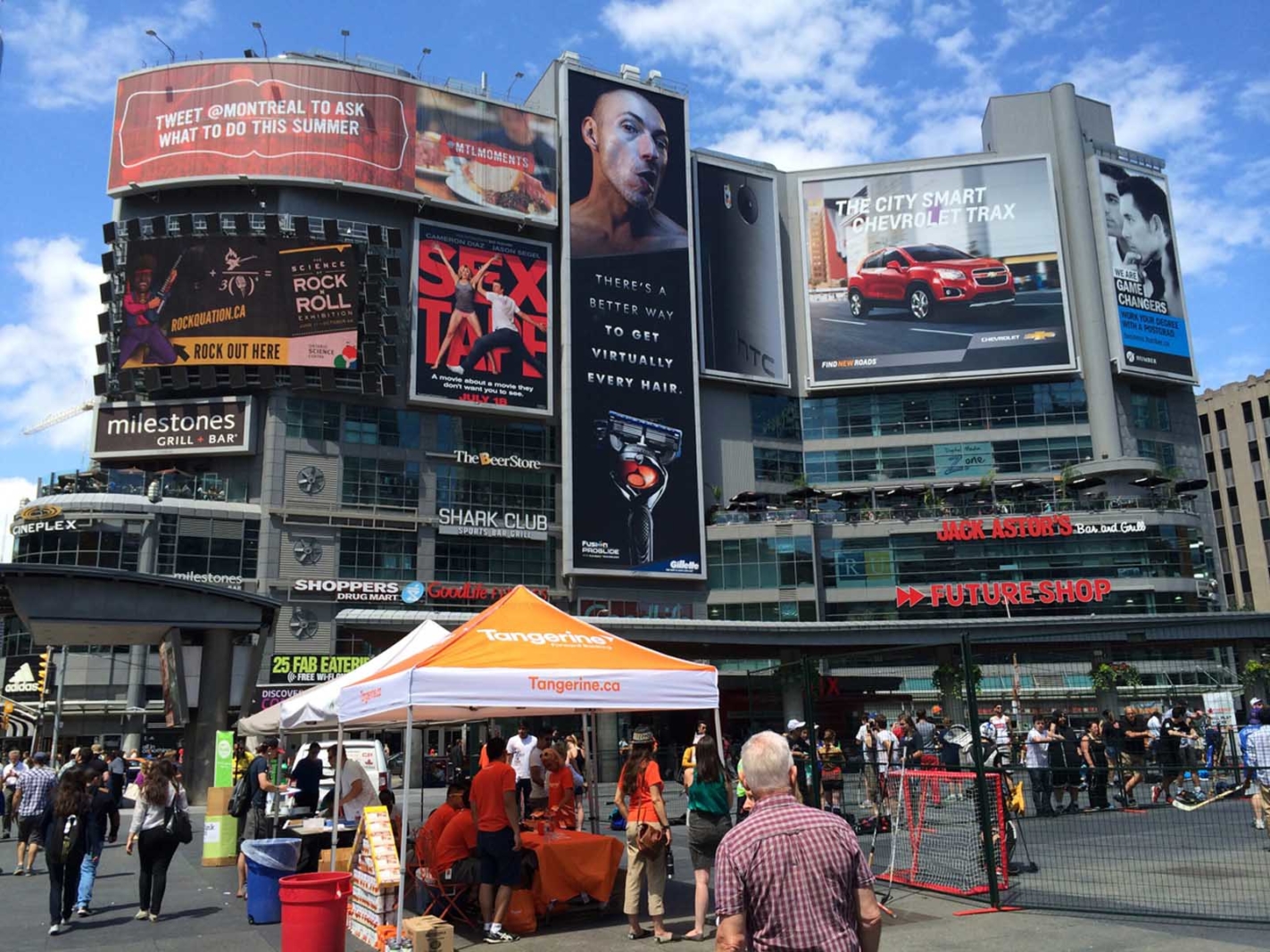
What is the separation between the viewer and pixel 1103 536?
6506cm

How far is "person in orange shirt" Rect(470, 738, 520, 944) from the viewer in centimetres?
1038

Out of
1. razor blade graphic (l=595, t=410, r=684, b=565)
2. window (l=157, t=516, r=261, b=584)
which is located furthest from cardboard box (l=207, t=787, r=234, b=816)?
razor blade graphic (l=595, t=410, r=684, b=565)

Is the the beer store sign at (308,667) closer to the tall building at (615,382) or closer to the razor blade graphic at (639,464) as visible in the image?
the tall building at (615,382)

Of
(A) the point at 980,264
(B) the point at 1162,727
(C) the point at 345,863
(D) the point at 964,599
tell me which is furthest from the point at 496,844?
(A) the point at 980,264

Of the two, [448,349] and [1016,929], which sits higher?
[448,349]

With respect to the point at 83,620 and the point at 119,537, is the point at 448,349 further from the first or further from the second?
the point at 83,620

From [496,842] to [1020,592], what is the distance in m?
59.4

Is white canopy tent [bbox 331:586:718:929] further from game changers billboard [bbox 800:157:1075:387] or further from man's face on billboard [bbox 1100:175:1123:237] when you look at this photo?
man's face on billboard [bbox 1100:175:1123:237]

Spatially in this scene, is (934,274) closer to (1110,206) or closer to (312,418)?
(1110,206)

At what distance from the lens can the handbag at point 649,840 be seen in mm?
10289

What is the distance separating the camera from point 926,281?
248ft

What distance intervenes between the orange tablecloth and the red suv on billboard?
67981 mm

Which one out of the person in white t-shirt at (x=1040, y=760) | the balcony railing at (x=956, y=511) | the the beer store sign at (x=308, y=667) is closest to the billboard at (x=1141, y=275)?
the balcony railing at (x=956, y=511)

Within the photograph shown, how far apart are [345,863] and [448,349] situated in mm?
50010
